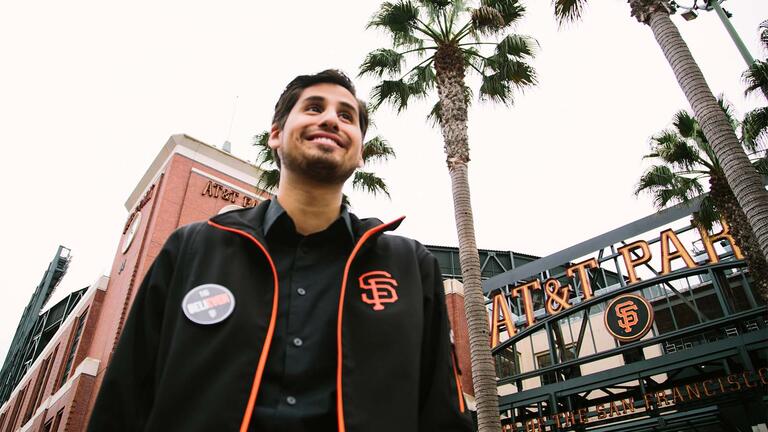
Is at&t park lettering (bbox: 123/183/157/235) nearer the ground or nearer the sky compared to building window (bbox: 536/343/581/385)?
nearer the sky

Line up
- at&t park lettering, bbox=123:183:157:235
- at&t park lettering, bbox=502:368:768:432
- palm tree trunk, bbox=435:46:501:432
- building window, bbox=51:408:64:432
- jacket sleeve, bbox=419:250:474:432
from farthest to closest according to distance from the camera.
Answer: at&t park lettering, bbox=123:183:157:235 < building window, bbox=51:408:64:432 < at&t park lettering, bbox=502:368:768:432 < palm tree trunk, bbox=435:46:501:432 < jacket sleeve, bbox=419:250:474:432

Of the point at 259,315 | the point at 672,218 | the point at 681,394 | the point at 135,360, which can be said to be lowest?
the point at 135,360

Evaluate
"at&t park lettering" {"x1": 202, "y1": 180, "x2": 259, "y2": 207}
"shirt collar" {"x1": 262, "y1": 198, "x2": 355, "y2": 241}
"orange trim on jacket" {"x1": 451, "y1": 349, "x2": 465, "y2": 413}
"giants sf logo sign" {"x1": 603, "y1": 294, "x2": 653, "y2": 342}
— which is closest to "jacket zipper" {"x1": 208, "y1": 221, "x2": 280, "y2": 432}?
"shirt collar" {"x1": 262, "y1": 198, "x2": 355, "y2": 241}

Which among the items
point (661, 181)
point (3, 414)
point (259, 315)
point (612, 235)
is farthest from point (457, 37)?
point (3, 414)

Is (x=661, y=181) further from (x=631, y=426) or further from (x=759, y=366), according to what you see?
(x=631, y=426)

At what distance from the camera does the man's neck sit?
6.88 feet

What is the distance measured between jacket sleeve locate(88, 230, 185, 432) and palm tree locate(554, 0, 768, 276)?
Result: 33.0 ft

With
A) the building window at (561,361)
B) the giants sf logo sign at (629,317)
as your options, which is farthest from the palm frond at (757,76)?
the building window at (561,361)

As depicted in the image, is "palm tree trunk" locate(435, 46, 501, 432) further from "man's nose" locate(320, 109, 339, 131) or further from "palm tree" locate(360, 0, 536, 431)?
"man's nose" locate(320, 109, 339, 131)

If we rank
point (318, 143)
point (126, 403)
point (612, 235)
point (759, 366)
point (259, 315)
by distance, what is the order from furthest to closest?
point (612, 235) < point (759, 366) < point (318, 143) < point (259, 315) < point (126, 403)

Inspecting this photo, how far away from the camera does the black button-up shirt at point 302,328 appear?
1540mm

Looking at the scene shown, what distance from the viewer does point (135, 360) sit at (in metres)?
1.67

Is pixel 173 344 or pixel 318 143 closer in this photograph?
pixel 173 344

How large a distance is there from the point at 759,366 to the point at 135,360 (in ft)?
58.4
